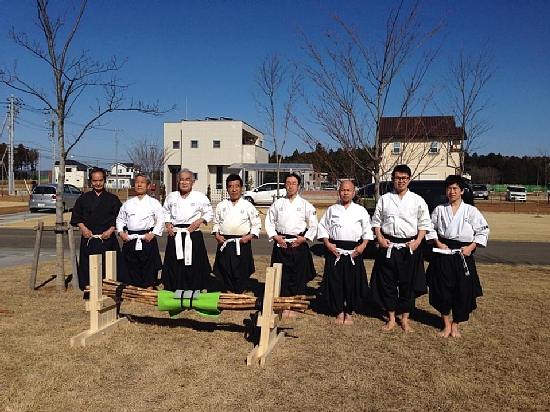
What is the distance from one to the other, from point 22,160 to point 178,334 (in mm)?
92263

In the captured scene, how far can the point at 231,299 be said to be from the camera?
199 inches

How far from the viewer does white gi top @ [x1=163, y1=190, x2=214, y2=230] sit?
6180 mm

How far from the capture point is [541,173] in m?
76.9

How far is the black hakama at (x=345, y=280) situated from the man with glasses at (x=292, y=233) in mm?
310

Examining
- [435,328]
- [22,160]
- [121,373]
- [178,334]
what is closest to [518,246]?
[435,328]

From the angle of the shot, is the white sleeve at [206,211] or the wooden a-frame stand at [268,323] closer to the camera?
the wooden a-frame stand at [268,323]

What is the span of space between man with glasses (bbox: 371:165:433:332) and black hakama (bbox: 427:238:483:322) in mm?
194

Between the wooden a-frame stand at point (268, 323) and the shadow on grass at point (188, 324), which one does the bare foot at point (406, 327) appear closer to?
the wooden a-frame stand at point (268, 323)

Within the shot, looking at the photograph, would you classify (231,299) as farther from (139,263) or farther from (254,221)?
(139,263)

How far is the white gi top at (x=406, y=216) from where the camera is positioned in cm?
548

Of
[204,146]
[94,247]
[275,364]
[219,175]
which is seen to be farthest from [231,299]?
[219,175]

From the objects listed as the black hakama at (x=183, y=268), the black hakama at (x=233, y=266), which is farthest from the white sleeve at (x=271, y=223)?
the black hakama at (x=183, y=268)

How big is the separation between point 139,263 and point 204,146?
117 ft

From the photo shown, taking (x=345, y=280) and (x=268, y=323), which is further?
(x=345, y=280)
